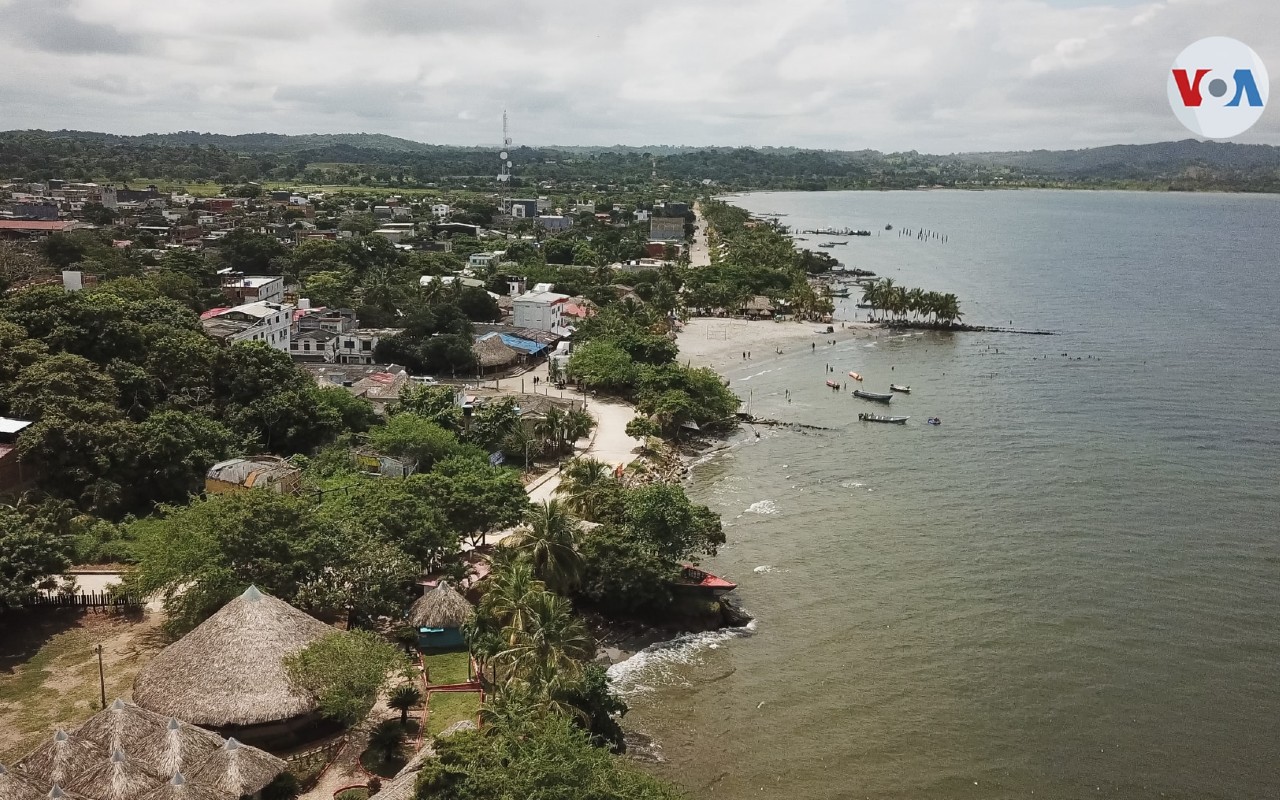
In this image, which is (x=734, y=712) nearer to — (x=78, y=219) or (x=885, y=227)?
(x=78, y=219)

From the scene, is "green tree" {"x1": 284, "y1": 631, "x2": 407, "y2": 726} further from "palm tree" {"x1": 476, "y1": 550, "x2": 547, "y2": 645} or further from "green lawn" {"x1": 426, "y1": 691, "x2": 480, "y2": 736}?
"palm tree" {"x1": 476, "y1": 550, "x2": 547, "y2": 645}

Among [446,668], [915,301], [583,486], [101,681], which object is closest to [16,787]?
[101,681]

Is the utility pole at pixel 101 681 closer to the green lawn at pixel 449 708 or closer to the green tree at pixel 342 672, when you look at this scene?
the green tree at pixel 342 672

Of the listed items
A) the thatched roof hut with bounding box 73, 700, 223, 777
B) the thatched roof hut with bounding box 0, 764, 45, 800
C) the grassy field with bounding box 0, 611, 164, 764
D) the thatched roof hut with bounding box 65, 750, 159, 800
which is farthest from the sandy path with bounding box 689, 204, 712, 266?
the thatched roof hut with bounding box 0, 764, 45, 800

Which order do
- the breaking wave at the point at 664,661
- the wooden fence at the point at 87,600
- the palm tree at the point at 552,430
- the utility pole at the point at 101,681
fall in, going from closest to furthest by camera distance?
the utility pole at the point at 101,681 < the wooden fence at the point at 87,600 < the breaking wave at the point at 664,661 < the palm tree at the point at 552,430

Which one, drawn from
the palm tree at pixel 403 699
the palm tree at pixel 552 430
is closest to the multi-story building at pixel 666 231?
the palm tree at pixel 552 430

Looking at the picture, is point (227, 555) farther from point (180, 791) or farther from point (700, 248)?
point (700, 248)
